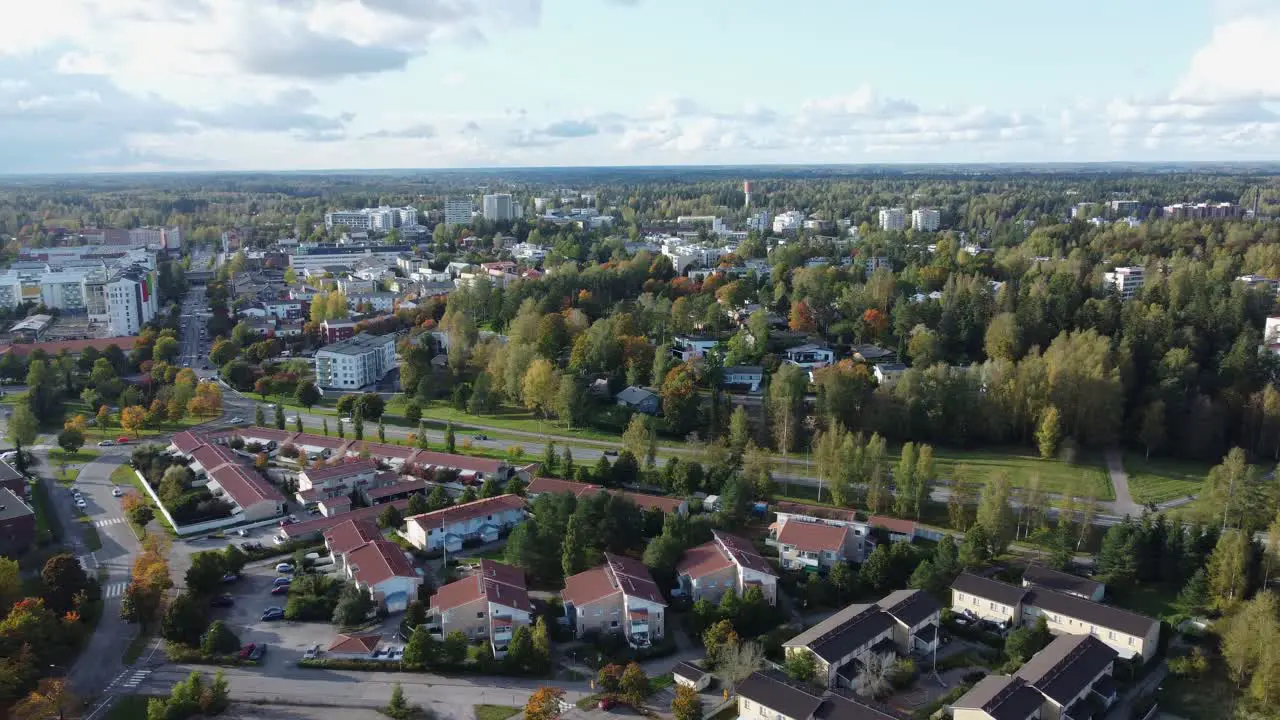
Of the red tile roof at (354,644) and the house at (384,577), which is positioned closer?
the red tile roof at (354,644)

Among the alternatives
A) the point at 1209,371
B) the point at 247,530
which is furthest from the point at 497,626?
the point at 1209,371

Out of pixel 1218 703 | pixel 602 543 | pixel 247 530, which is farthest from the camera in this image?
pixel 247 530

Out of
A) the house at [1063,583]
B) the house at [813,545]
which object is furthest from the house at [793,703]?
the house at [1063,583]

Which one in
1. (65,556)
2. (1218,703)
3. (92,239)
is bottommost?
(1218,703)

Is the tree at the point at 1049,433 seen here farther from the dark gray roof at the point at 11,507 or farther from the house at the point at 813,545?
the dark gray roof at the point at 11,507

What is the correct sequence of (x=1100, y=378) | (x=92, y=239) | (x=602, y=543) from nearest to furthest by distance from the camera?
(x=602, y=543) < (x=1100, y=378) < (x=92, y=239)

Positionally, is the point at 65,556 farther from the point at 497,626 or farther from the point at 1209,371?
the point at 1209,371
